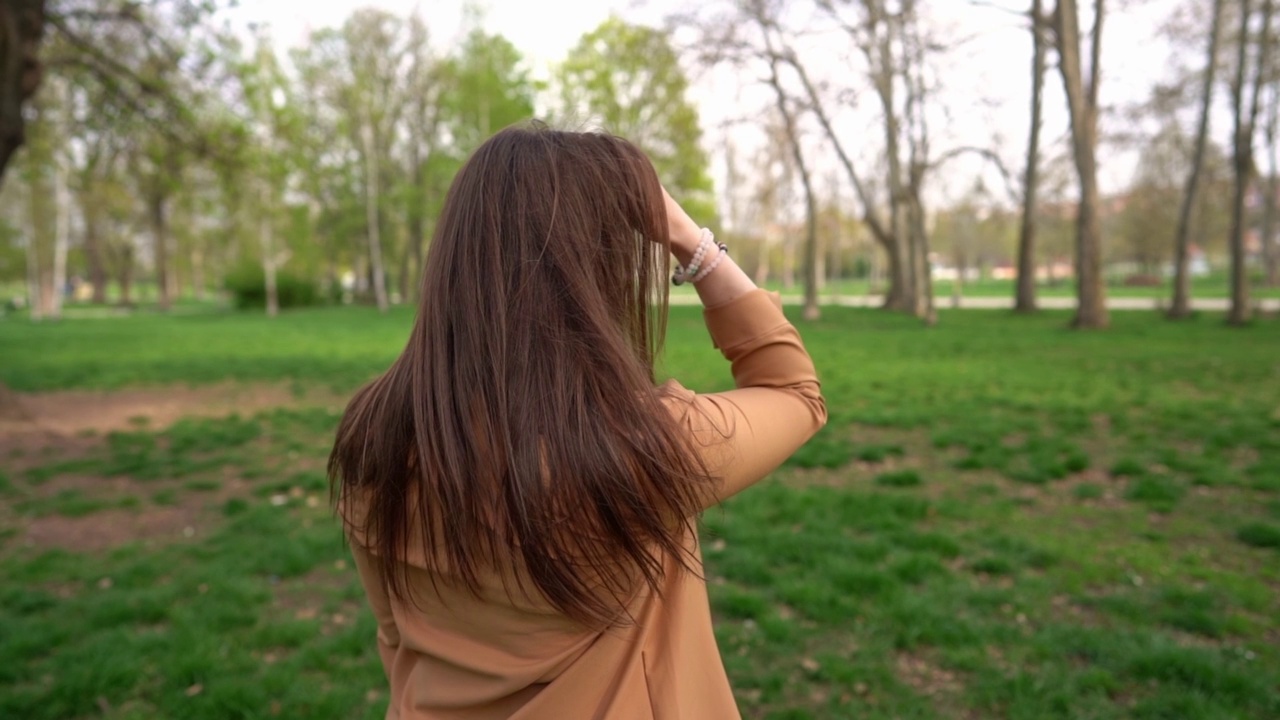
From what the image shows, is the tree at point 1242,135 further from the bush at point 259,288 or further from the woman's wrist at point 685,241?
the bush at point 259,288

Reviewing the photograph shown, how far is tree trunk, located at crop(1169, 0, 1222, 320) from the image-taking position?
17.5 metres

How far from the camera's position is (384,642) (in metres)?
1.35

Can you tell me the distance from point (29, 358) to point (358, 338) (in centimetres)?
657

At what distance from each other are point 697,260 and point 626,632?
560 millimetres

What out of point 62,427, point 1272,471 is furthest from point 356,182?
point 1272,471

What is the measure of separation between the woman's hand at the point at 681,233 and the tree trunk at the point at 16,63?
9.11m

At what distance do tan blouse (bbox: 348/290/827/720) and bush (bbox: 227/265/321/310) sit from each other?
3984 cm

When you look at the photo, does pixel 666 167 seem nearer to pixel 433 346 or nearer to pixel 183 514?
pixel 183 514

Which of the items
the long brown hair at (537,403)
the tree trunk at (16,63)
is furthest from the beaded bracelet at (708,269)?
the tree trunk at (16,63)

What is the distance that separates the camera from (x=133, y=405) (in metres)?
10.4

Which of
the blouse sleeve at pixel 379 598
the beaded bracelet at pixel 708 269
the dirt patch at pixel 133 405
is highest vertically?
the beaded bracelet at pixel 708 269

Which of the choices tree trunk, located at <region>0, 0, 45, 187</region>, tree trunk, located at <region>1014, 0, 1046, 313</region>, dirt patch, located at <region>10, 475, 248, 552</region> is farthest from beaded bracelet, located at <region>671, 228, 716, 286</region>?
tree trunk, located at <region>1014, 0, 1046, 313</region>

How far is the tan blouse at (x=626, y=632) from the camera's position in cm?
107

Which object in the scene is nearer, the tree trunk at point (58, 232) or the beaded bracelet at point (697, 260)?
the beaded bracelet at point (697, 260)
